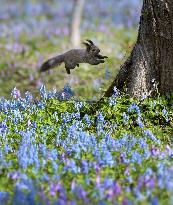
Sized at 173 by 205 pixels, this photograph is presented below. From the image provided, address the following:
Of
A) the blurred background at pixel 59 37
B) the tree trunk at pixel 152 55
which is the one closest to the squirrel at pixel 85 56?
the tree trunk at pixel 152 55

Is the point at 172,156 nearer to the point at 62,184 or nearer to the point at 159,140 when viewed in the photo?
the point at 159,140

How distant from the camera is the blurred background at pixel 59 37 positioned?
12.1 metres

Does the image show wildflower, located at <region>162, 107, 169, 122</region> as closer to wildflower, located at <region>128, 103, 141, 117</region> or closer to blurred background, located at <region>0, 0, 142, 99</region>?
wildflower, located at <region>128, 103, 141, 117</region>

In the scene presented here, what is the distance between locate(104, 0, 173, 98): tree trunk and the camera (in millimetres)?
7133

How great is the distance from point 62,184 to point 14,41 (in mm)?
10707

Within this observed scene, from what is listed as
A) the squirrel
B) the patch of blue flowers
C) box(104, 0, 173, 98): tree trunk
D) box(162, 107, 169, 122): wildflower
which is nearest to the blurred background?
the squirrel

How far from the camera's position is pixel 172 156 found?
19.2 feet

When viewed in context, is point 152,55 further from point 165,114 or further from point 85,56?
point 85,56

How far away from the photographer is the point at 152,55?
7.36m

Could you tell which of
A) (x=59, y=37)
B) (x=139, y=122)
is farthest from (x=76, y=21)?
(x=139, y=122)

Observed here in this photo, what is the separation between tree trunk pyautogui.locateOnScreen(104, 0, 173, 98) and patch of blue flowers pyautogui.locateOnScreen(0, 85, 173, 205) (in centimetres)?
32

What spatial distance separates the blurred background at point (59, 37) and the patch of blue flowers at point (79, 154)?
78.8 inches

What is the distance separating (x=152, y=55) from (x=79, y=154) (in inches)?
80.8

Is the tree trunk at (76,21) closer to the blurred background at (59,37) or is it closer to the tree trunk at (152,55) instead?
the blurred background at (59,37)
